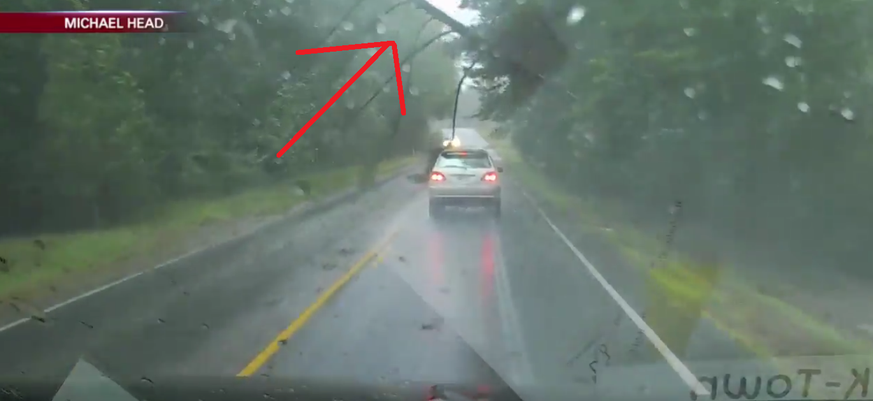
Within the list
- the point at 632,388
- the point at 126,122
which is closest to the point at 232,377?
the point at 632,388

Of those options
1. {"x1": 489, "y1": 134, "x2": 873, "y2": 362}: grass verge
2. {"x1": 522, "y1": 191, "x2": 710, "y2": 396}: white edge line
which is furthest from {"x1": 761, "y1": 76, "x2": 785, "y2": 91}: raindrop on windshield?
{"x1": 522, "y1": 191, "x2": 710, "y2": 396}: white edge line

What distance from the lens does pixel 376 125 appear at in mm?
43906

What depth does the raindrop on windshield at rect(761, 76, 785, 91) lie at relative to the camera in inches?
608

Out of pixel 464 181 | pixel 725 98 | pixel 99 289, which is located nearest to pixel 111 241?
pixel 99 289

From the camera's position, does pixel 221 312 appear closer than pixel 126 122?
Yes

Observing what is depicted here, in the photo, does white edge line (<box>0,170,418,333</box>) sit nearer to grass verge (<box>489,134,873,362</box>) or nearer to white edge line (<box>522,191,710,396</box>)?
white edge line (<box>522,191,710,396</box>)

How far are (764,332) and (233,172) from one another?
22738mm

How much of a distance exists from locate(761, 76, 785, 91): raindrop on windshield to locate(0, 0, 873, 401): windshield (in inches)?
6.9

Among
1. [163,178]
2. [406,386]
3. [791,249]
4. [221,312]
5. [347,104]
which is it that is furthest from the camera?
[347,104]

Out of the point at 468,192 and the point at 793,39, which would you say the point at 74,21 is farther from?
the point at 793,39

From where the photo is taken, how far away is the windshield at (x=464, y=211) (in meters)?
8.37

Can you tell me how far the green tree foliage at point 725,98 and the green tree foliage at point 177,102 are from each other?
11.2 ft

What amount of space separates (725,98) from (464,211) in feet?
32.6

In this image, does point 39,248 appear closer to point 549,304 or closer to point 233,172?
point 549,304
